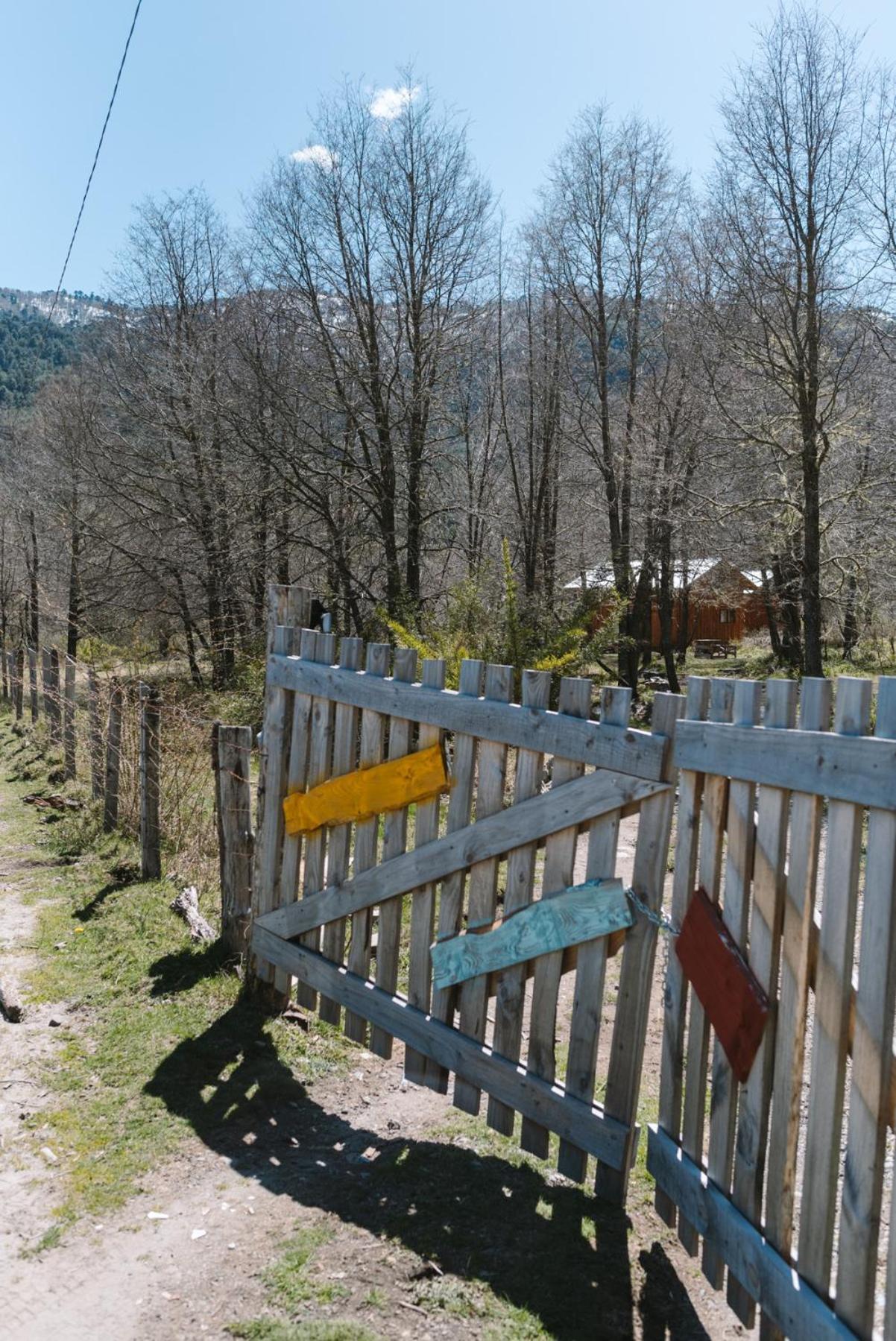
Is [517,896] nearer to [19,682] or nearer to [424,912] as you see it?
[424,912]

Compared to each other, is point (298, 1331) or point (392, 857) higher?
point (392, 857)

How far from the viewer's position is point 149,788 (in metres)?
7.41

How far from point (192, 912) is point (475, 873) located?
328cm

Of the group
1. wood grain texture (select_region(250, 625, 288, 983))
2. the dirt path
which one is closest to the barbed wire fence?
wood grain texture (select_region(250, 625, 288, 983))

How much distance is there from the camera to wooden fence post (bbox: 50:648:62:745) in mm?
12169

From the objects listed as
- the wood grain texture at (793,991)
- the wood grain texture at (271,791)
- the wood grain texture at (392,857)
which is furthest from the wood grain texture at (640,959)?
the wood grain texture at (271,791)

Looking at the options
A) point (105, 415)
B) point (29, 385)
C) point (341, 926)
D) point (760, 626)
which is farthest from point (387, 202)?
point (29, 385)

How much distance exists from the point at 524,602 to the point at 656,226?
38.5ft

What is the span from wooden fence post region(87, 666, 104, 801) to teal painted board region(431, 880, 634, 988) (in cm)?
652

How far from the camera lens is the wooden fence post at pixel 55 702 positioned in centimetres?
1217

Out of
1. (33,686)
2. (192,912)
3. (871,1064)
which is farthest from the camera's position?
(33,686)

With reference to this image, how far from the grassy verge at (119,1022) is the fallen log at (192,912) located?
70mm

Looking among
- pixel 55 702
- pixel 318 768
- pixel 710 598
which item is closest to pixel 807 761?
pixel 318 768

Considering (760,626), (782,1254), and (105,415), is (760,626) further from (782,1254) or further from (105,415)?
(782,1254)
